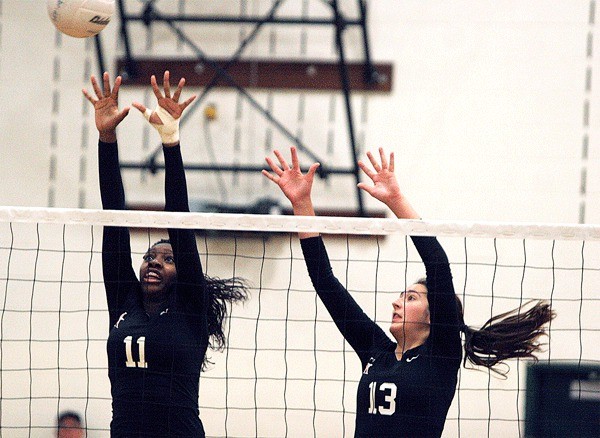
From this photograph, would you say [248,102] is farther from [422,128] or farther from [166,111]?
[166,111]

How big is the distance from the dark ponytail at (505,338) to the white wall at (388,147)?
2.61 metres

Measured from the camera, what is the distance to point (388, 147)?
7207 millimetres

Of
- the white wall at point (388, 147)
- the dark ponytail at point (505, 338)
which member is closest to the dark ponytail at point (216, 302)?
the dark ponytail at point (505, 338)

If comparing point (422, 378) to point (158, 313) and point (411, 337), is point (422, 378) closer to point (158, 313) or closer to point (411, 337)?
point (411, 337)

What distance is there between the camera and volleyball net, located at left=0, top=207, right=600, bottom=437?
6.80 metres

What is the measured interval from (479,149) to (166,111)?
353 centimetres

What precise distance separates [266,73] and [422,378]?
3.87 metres

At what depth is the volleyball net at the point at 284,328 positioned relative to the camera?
22.3ft

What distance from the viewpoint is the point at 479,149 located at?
714 cm

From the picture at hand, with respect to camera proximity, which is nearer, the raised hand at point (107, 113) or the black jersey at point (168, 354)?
the black jersey at point (168, 354)

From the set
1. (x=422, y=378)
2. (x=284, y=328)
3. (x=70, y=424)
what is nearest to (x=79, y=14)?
(x=422, y=378)

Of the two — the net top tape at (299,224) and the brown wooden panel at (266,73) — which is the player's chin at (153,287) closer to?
the net top tape at (299,224)

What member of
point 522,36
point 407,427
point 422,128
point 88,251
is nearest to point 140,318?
point 407,427

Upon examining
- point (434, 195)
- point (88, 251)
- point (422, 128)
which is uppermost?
point (422, 128)
